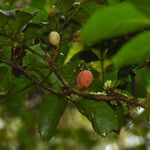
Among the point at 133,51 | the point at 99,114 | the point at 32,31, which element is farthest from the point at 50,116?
the point at 133,51

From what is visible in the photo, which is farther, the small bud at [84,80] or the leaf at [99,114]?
the leaf at [99,114]

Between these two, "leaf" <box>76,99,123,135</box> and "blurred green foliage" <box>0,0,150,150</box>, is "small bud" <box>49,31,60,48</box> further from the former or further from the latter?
"leaf" <box>76,99,123,135</box>

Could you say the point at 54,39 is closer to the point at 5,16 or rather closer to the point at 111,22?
the point at 5,16

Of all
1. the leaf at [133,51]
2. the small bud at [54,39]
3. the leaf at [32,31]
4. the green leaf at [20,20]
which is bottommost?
the leaf at [32,31]

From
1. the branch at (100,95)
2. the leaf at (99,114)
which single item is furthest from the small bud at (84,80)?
the leaf at (99,114)

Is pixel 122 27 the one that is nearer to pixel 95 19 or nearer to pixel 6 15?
pixel 95 19

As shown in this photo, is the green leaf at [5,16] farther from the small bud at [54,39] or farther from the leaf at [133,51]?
the leaf at [133,51]

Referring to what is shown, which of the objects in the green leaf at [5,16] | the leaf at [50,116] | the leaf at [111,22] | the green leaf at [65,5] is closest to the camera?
the leaf at [111,22]
